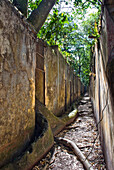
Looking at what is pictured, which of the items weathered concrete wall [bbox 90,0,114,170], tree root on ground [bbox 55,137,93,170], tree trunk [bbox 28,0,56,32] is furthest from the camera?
tree trunk [bbox 28,0,56,32]

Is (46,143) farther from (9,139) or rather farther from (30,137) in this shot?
(9,139)

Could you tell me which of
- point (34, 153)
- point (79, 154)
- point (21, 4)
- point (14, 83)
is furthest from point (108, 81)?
point (21, 4)

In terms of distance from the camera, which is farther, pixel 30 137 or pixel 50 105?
pixel 50 105

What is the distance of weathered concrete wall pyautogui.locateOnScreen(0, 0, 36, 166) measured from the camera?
2344 mm

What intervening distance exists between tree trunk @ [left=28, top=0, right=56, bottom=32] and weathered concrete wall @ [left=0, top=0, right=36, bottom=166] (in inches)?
30.7

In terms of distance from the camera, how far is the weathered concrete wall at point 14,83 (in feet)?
7.69

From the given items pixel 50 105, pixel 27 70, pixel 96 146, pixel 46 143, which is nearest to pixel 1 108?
pixel 27 70

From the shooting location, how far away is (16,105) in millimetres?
2727

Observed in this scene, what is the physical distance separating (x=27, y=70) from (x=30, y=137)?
1497 mm

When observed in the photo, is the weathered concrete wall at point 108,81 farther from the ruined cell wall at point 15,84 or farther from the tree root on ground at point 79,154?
the ruined cell wall at point 15,84

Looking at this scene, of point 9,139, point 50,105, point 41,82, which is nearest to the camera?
point 9,139

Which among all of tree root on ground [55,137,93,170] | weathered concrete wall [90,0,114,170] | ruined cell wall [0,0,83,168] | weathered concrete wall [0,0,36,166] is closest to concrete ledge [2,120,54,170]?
ruined cell wall [0,0,83,168]

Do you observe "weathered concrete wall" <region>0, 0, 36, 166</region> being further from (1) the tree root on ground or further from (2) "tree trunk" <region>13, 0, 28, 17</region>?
(1) the tree root on ground

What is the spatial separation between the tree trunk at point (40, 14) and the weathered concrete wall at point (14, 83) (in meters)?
0.78
